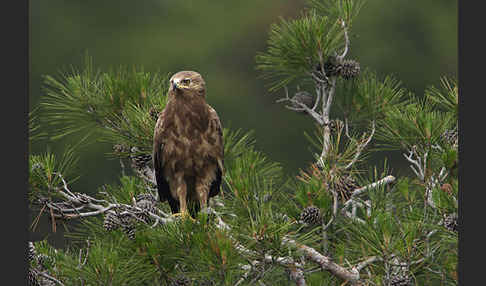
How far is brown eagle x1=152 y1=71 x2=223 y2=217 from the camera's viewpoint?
3.49 meters

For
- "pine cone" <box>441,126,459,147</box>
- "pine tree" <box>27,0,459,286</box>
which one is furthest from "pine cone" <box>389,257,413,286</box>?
"pine cone" <box>441,126,459,147</box>

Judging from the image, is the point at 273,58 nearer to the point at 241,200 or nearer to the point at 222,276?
the point at 241,200

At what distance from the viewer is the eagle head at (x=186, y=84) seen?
11.4 ft

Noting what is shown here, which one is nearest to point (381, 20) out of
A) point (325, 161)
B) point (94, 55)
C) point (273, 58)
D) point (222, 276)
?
point (94, 55)

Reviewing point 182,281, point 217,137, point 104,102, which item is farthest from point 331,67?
point 182,281

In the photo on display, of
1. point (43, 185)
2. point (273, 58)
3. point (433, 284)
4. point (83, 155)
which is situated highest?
point (273, 58)

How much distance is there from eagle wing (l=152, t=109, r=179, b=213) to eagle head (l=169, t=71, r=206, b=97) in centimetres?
12

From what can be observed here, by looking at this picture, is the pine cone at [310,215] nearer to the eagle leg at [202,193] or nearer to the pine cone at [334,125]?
the pine cone at [334,125]

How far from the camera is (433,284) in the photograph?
113 inches

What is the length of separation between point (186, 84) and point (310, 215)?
3.58 ft

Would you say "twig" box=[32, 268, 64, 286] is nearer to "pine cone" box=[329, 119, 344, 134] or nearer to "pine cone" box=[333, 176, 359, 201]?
"pine cone" box=[333, 176, 359, 201]

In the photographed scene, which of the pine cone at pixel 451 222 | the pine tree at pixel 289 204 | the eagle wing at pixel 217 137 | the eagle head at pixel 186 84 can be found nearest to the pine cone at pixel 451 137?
the pine tree at pixel 289 204

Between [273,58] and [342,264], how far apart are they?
1081 millimetres

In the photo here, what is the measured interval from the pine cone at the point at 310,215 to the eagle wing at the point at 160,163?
94 centimetres
